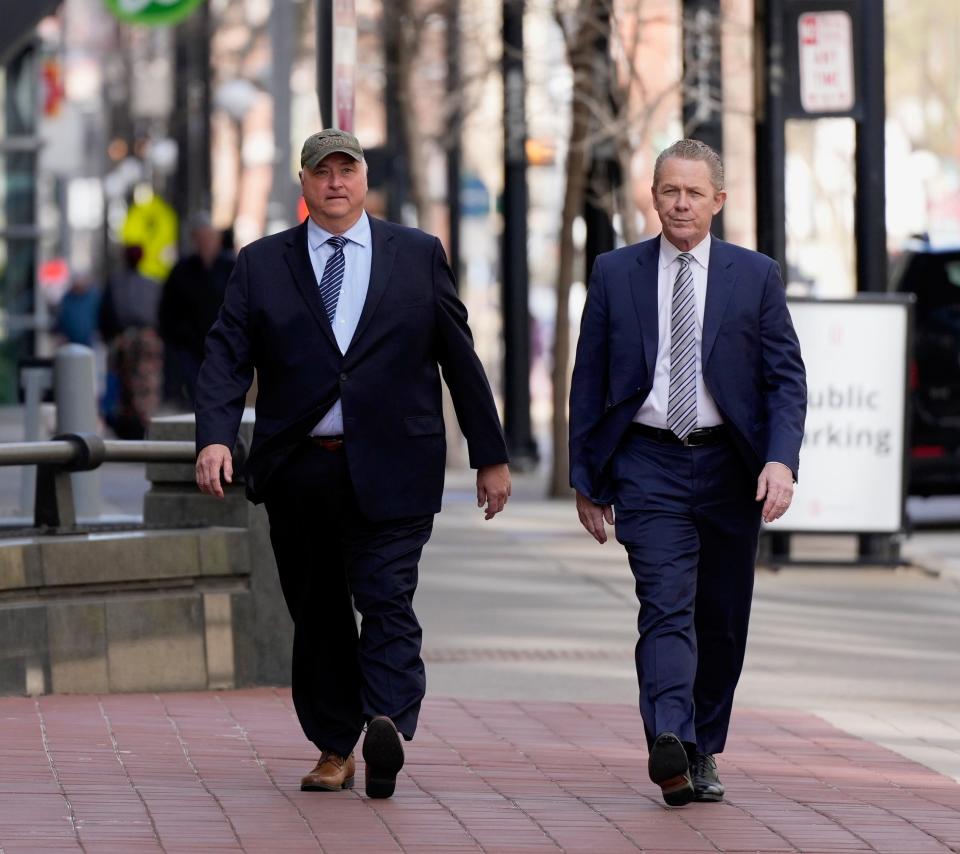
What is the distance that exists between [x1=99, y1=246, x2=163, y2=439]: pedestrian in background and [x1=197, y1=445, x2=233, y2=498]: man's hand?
49.2 ft

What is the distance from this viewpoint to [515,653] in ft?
34.1

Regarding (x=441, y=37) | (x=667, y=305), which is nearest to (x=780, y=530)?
(x=667, y=305)

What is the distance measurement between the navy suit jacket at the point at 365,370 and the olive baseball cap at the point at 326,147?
0.84 ft

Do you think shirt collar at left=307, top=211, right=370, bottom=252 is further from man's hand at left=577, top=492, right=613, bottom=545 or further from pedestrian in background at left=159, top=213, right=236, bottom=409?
pedestrian in background at left=159, top=213, right=236, bottom=409

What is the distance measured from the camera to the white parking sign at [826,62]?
13.7 meters

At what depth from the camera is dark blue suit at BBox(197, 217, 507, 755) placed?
269 inches

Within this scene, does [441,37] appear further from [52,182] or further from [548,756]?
[52,182]

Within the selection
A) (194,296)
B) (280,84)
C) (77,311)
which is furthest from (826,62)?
(77,311)

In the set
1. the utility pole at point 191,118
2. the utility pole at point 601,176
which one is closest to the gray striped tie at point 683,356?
the utility pole at point 601,176

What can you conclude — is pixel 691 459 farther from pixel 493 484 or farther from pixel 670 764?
pixel 670 764

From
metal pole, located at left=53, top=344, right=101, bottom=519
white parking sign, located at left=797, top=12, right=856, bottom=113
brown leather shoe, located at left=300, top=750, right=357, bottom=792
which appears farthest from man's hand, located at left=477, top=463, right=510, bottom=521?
white parking sign, located at left=797, top=12, right=856, bottom=113

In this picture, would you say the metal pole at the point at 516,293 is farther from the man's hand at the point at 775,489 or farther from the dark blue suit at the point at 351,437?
the man's hand at the point at 775,489

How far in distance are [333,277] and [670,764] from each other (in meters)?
1.59

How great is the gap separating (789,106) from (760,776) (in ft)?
22.4
